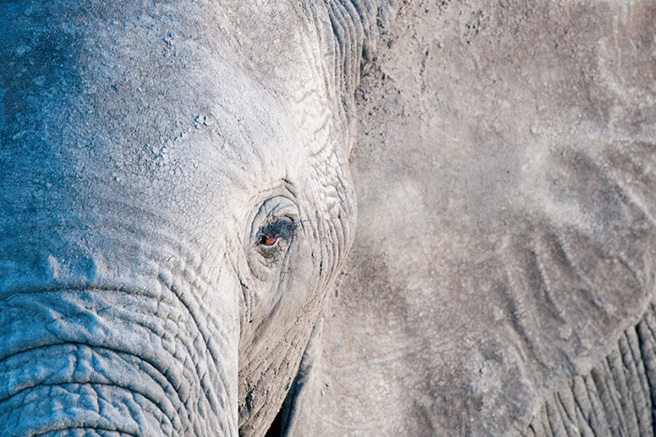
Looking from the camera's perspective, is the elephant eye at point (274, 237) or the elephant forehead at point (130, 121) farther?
the elephant eye at point (274, 237)

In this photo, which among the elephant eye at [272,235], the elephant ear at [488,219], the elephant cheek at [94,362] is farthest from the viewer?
the elephant ear at [488,219]

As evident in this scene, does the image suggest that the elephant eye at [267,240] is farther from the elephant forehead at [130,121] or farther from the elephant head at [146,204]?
the elephant forehead at [130,121]

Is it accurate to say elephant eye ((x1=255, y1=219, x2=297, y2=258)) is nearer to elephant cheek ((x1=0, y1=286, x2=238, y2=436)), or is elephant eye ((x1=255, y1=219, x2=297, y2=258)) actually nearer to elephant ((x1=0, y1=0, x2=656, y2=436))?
elephant ((x1=0, y1=0, x2=656, y2=436))

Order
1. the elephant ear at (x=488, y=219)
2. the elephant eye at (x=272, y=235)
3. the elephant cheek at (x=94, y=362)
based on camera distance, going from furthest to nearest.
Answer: the elephant ear at (x=488, y=219), the elephant eye at (x=272, y=235), the elephant cheek at (x=94, y=362)

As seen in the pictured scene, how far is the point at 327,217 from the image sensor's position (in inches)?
75.5

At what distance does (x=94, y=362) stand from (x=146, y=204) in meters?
0.24

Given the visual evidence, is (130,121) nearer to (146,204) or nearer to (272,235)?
(146,204)

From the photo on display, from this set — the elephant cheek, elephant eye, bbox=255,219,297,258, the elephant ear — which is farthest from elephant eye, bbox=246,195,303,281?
the elephant ear

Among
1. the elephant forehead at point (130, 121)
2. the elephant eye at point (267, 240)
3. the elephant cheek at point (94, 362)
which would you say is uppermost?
the elephant forehead at point (130, 121)

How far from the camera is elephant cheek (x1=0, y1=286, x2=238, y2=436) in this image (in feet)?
4.24

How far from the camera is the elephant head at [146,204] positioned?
4.36 feet

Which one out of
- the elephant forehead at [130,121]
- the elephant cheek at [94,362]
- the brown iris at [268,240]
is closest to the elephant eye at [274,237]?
the brown iris at [268,240]

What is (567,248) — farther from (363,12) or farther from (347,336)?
(363,12)

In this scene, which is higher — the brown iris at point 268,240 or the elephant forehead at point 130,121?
the elephant forehead at point 130,121
